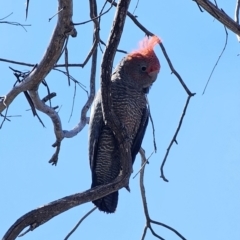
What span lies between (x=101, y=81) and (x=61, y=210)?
0.64 metres

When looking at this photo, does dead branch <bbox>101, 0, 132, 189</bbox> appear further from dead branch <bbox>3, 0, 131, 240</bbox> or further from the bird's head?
the bird's head

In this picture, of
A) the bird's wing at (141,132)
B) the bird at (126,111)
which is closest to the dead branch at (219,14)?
the bird at (126,111)

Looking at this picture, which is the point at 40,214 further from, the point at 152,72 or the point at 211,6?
the point at 152,72

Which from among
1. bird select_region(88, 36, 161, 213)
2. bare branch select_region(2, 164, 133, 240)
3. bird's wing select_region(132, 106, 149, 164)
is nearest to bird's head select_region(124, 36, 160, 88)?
bird select_region(88, 36, 161, 213)

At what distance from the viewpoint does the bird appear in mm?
4344

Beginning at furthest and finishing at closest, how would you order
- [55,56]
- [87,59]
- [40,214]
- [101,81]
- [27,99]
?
[87,59] → [27,99] → [55,56] → [101,81] → [40,214]

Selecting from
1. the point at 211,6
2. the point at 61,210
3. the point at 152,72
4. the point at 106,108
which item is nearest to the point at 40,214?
the point at 61,210

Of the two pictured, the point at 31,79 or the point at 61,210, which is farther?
the point at 31,79

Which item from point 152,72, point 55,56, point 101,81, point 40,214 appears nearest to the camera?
point 40,214

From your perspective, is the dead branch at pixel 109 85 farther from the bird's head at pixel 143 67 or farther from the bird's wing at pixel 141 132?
the bird's head at pixel 143 67

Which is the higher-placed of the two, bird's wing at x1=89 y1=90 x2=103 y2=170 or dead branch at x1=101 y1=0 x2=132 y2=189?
bird's wing at x1=89 y1=90 x2=103 y2=170

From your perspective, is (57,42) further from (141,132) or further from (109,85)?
(141,132)

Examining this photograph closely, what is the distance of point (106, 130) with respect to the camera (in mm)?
4320

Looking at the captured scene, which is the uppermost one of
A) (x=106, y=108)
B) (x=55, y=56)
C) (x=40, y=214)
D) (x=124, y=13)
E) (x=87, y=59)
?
(x=87, y=59)
